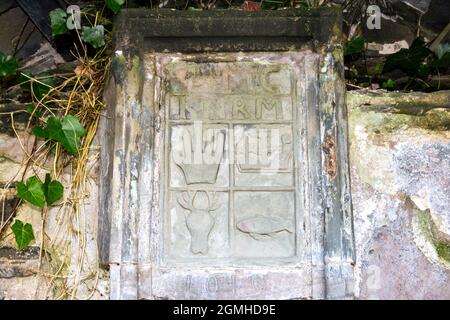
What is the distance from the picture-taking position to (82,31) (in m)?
2.74

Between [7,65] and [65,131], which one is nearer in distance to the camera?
[65,131]

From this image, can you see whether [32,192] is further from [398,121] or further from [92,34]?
[398,121]

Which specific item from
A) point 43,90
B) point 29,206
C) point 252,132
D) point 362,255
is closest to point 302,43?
point 252,132

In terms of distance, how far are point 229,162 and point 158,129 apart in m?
0.28

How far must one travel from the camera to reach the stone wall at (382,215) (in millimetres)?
2498

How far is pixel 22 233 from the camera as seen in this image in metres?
2.55

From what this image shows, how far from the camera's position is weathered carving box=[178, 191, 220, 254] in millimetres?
2504

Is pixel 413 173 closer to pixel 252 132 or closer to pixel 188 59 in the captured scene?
pixel 252 132

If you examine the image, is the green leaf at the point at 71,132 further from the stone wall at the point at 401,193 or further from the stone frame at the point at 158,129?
the stone wall at the point at 401,193

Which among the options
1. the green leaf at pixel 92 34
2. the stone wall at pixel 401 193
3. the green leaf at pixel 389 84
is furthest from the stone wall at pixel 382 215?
the green leaf at pixel 92 34

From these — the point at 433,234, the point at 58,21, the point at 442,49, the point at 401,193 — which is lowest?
the point at 433,234

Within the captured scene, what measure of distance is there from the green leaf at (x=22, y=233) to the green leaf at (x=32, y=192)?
3.3 inches

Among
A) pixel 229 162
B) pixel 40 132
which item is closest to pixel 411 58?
pixel 229 162

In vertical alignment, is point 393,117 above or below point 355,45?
below
